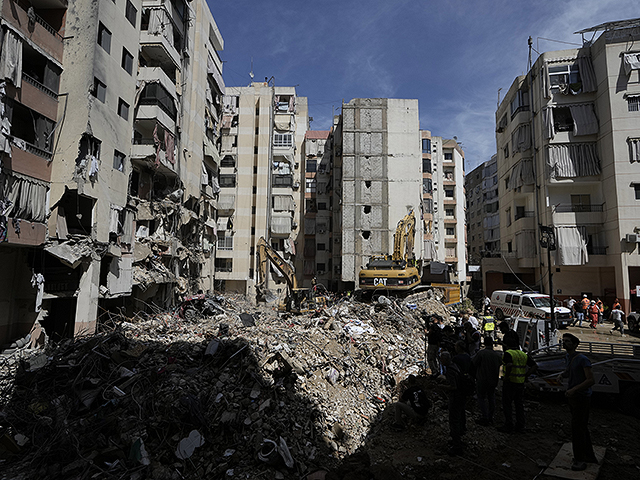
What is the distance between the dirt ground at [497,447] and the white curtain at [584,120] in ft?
76.1

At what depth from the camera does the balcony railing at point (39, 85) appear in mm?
12336

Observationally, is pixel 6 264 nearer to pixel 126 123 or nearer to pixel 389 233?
pixel 126 123

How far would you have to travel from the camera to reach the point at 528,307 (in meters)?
19.1

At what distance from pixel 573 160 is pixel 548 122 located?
3.20 meters

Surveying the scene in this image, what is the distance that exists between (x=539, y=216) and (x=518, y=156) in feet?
17.5

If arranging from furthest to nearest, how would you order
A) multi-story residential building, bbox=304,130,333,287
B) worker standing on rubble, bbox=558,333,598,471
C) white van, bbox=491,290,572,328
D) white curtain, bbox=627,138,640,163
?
1. multi-story residential building, bbox=304,130,333,287
2. white curtain, bbox=627,138,640,163
3. white van, bbox=491,290,572,328
4. worker standing on rubble, bbox=558,333,598,471

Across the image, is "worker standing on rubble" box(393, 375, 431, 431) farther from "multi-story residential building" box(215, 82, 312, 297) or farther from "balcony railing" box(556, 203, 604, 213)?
"multi-story residential building" box(215, 82, 312, 297)

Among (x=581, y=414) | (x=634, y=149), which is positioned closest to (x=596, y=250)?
(x=634, y=149)

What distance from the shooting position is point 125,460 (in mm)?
6066

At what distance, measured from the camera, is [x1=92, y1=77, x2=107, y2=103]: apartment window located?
14.3 m

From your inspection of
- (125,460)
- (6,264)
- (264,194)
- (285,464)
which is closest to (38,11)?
(6,264)

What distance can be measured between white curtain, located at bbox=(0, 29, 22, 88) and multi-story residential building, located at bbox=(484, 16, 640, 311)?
29.3 m

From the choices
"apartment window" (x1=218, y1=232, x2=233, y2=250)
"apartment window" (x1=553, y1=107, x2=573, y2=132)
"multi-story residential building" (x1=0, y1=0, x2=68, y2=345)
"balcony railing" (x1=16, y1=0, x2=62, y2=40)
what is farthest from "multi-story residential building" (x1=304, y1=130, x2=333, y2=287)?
"balcony railing" (x1=16, y1=0, x2=62, y2=40)

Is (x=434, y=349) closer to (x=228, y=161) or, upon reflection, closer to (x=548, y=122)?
(x=548, y=122)
